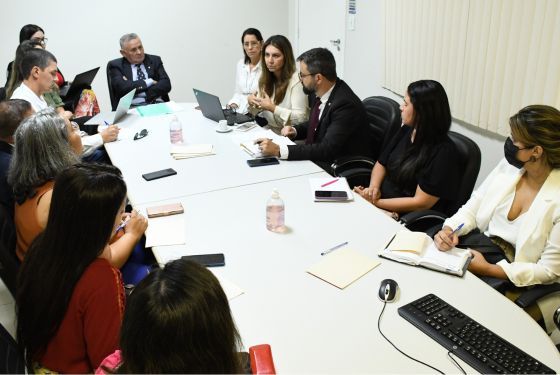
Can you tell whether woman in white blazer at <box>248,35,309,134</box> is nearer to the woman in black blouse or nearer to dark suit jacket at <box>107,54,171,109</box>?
the woman in black blouse

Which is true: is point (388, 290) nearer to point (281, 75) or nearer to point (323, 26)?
point (281, 75)

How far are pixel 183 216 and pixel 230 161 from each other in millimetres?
754

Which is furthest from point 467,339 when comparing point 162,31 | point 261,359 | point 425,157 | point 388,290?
point 162,31

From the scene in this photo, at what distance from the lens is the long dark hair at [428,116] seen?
2314 mm

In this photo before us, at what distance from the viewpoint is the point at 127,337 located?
88cm

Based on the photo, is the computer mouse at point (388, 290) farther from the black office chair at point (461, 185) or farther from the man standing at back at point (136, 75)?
the man standing at back at point (136, 75)

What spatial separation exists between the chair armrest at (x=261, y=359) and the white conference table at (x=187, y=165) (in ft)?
3.91

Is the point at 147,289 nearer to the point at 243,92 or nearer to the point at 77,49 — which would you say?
the point at 243,92

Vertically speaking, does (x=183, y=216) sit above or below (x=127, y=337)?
below

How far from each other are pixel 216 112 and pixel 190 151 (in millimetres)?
728

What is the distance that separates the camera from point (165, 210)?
81.8 inches

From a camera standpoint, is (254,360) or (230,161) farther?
(230,161)

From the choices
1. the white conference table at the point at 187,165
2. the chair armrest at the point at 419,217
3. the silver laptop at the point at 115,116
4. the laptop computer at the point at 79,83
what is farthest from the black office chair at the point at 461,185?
the laptop computer at the point at 79,83

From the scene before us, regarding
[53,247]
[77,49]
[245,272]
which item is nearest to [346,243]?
[245,272]
